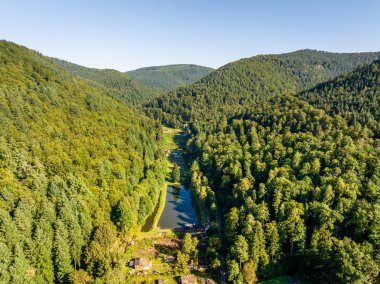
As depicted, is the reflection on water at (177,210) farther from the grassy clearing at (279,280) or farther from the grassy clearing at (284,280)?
the grassy clearing at (284,280)

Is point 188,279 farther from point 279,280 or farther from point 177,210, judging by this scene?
point 177,210

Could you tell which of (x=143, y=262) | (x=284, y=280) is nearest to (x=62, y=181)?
(x=143, y=262)

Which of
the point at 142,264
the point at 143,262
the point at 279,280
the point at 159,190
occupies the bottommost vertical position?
the point at 279,280

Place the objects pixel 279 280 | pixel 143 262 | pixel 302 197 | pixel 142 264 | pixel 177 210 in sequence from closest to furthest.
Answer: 1. pixel 279 280
2. pixel 142 264
3. pixel 143 262
4. pixel 302 197
5. pixel 177 210

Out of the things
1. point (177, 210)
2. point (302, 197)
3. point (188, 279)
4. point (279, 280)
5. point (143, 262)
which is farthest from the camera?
point (177, 210)

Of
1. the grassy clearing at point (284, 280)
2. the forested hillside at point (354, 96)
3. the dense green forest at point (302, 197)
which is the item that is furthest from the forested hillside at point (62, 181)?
the forested hillside at point (354, 96)

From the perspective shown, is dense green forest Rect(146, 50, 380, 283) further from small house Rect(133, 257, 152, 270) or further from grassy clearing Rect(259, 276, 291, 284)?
small house Rect(133, 257, 152, 270)

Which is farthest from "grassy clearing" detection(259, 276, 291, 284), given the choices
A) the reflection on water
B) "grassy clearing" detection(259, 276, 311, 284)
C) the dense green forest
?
the reflection on water
